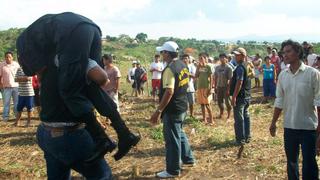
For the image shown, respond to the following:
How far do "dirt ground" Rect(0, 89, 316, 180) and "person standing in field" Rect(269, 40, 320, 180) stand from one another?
5.33ft

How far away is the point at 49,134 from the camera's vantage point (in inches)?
100.0

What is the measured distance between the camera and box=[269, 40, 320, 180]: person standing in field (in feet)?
16.1

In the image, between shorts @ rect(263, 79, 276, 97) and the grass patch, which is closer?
the grass patch

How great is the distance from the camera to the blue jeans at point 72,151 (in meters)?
2.48

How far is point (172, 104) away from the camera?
6.42 metres

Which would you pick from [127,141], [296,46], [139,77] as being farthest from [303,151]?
[139,77]

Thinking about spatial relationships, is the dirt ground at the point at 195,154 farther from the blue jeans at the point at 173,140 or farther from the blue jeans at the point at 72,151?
the blue jeans at the point at 72,151

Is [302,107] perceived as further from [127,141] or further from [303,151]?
[127,141]

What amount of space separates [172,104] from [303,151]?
6.97 feet

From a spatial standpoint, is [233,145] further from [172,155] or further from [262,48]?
[262,48]

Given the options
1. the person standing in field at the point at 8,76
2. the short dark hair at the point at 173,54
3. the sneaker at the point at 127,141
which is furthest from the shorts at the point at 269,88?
the sneaker at the point at 127,141

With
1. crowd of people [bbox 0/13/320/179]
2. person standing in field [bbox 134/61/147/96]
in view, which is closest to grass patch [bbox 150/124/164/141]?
crowd of people [bbox 0/13/320/179]

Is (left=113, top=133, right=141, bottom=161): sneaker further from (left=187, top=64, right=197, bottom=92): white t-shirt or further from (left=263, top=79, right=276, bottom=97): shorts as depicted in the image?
(left=263, top=79, right=276, bottom=97): shorts

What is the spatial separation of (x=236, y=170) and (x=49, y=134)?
197 inches
